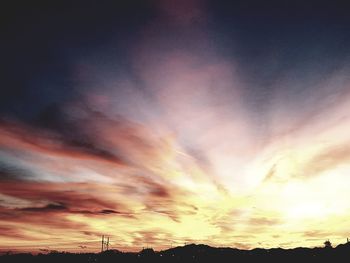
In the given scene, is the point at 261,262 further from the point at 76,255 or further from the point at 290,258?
the point at 76,255

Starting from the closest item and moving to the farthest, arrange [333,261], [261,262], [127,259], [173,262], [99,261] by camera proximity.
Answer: [333,261], [261,262], [173,262], [127,259], [99,261]

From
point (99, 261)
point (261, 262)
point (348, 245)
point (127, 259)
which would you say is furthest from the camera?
point (99, 261)

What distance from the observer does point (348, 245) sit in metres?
117

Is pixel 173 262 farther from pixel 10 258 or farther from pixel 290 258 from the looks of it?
pixel 10 258

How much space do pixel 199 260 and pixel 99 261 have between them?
49.5m

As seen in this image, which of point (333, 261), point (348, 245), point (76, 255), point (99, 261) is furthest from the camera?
point (76, 255)

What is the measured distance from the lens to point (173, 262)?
462 feet

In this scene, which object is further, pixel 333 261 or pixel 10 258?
pixel 10 258

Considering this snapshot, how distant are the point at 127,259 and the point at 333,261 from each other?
3421 inches

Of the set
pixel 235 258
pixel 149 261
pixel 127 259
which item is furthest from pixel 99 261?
pixel 235 258

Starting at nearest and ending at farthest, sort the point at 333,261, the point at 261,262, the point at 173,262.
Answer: the point at 333,261 → the point at 261,262 → the point at 173,262

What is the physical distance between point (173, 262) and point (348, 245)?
6762cm

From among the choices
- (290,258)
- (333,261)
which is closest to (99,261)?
(290,258)

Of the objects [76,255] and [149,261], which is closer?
[149,261]
